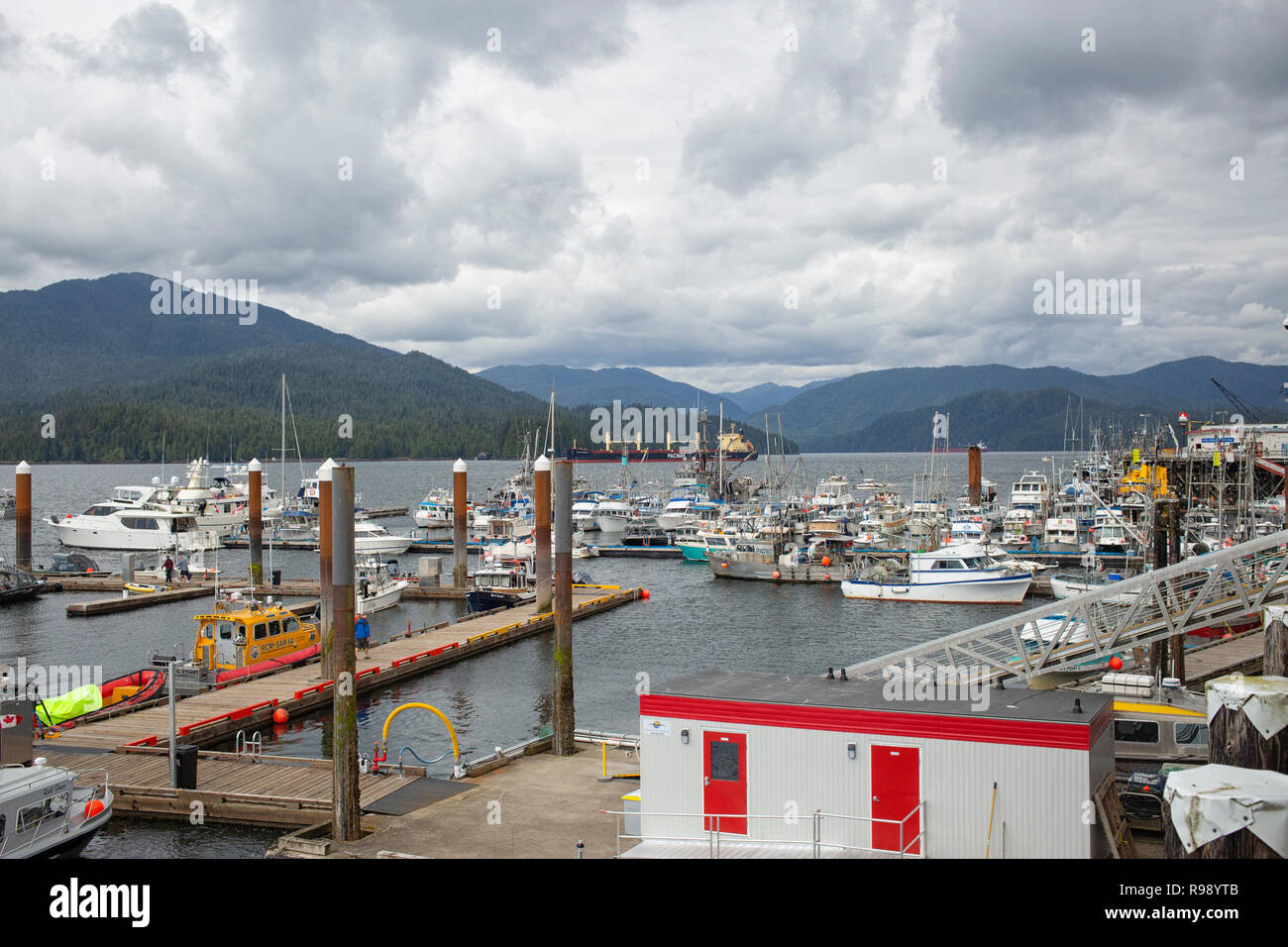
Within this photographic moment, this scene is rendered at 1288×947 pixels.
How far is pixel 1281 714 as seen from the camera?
564 centimetres

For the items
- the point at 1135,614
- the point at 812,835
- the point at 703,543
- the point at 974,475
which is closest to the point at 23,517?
the point at 703,543

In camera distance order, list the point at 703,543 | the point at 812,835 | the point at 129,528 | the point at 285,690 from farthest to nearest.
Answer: the point at 129,528
the point at 703,543
the point at 285,690
the point at 812,835

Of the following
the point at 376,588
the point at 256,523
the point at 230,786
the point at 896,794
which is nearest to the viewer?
the point at 896,794

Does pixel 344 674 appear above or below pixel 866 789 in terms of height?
above

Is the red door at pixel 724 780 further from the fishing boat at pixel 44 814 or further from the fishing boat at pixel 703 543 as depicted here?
the fishing boat at pixel 703 543

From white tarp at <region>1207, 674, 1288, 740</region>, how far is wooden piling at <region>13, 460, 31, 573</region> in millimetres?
70943

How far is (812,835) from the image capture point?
14.0 m

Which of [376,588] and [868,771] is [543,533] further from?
[868,771]

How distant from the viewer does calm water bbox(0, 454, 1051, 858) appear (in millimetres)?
28688

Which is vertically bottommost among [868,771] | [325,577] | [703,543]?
[703,543]

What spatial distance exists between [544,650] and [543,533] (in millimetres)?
5122

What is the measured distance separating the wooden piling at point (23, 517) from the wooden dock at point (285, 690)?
3505cm
